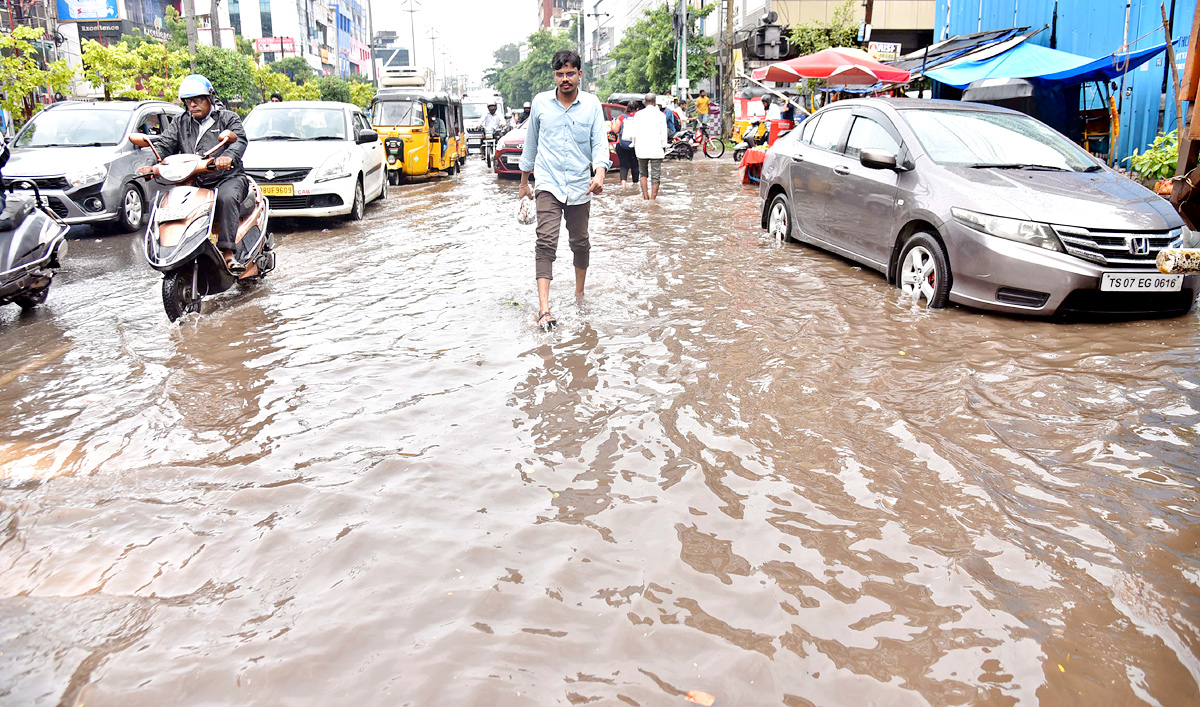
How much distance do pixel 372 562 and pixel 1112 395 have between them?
3.79m

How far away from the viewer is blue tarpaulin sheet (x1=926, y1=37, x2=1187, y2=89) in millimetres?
13492

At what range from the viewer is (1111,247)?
19.3 feet

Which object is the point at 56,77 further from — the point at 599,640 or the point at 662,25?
the point at 662,25

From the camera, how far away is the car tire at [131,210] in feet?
36.2

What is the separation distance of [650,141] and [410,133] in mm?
6453

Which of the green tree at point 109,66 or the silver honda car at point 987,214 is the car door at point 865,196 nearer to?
the silver honda car at point 987,214

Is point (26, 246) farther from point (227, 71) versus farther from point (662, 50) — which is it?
point (227, 71)

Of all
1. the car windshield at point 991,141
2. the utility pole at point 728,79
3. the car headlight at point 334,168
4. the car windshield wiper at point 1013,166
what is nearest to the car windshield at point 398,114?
the car headlight at point 334,168

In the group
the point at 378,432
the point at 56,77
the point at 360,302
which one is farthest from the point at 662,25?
the point at 378,432

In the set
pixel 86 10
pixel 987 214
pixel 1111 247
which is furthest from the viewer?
pixel 86 10

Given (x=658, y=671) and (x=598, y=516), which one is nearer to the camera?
(x=658, y=671)

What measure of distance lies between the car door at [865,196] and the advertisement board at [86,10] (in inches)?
2359

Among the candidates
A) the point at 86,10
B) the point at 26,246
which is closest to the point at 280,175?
the point at 26,246

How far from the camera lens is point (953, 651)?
2.53 meters
